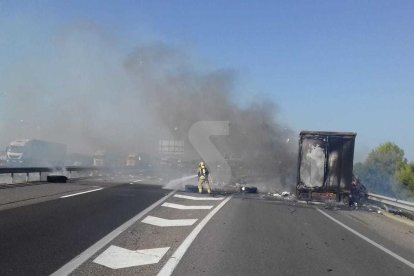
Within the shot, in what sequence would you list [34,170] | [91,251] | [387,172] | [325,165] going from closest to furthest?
1. [91,251]
2. [325,165]
3. [34,170]
4. [387,172]

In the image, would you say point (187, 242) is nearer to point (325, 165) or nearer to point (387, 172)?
point (325, 165)

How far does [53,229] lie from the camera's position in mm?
9227

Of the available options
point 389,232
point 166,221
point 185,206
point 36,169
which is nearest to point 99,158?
point 36,169

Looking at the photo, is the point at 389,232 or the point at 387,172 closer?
the point at 389,232

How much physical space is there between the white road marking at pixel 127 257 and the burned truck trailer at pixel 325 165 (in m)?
13.7

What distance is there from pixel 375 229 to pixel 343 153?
26.0 feet

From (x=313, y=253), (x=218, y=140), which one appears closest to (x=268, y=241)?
(x=313, y=253)

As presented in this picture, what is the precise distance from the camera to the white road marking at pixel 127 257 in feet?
22.6

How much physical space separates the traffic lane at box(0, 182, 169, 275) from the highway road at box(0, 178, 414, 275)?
1cm

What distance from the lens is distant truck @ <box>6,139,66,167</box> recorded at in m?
40.9

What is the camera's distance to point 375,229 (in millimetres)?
12789

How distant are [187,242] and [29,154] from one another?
35.6 metres

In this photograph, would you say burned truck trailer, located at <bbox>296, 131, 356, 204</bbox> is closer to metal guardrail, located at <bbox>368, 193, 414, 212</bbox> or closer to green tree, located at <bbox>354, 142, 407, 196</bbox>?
metal guardrail, located at <bbox>368, 193, 414, 212</bbox>

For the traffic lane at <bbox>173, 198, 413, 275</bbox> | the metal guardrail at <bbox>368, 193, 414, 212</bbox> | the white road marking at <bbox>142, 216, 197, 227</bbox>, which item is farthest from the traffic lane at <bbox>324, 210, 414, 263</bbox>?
the white road marking at <bbox>142, 216, 197, 227</bbox>
